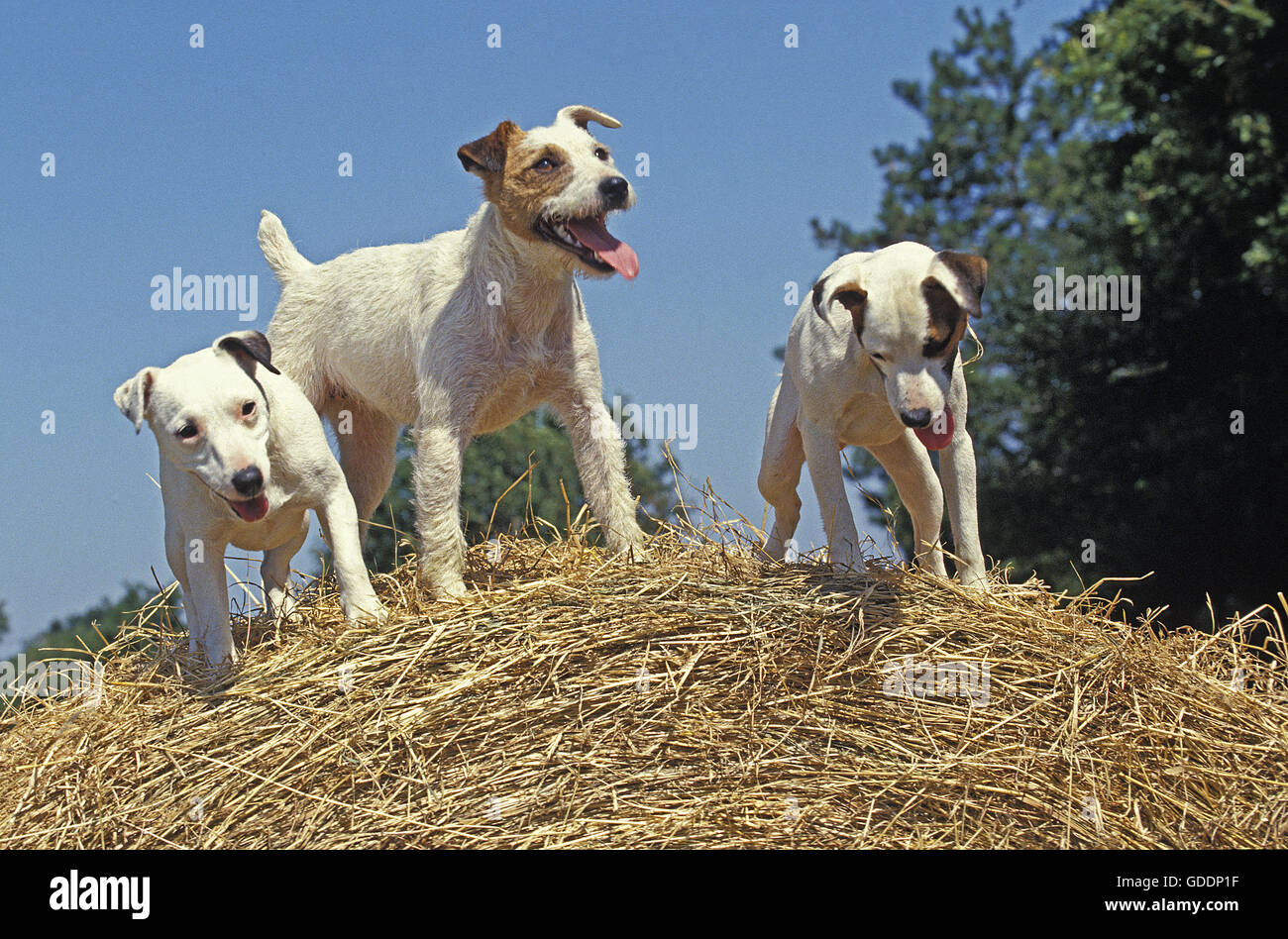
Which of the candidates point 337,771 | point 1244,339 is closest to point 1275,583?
point 1244,339

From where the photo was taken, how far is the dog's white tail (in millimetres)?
6797

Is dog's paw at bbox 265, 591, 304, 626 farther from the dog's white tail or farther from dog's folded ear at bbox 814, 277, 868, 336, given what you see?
dog's folded ear at bbox 814, 277, 868, 336

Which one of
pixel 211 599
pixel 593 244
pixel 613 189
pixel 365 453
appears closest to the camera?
pixel 211 599

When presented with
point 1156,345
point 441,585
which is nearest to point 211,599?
point 441,585

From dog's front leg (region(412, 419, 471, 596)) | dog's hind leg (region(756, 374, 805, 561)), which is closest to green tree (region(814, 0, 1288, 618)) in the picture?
dog's hind leg (region(756, 374, 805, 561))

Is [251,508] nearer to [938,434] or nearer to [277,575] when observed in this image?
[277,575]

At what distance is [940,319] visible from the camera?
452 centimetres

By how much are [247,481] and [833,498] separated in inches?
94.8

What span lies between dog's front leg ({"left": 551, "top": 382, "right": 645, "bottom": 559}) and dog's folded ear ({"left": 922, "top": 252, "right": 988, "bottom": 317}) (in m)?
1.93

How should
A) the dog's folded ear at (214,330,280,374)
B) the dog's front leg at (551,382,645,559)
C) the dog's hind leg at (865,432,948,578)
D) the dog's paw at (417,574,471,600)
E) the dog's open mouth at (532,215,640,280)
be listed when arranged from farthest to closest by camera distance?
1. the dog's front leg at (551,382,645,559)
2. the dog's hind leg at (865,432,948,578)
3. the dog's paw at (417,574,471,600)
4. the dog's open mouth at (532,215,640,280)
5. the dog's folded ear at (214,330,280,374)

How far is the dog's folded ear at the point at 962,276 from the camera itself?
4.50m

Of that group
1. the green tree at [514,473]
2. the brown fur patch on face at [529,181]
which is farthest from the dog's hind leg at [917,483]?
the green tree at [514,473]

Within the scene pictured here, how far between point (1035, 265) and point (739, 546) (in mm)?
19450

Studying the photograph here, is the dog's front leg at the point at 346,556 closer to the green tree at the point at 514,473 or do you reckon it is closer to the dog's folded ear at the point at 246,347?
the dog's folded ear at the point at 246,347
